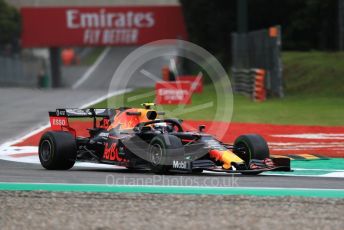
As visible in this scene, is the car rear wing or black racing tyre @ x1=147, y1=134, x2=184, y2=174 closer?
black racing tyre @ x1=147, y1=134, x2=184, y2=174

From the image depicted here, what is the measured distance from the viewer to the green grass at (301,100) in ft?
94.6

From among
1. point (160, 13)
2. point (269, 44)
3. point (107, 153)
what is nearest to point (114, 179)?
point (107, 153)

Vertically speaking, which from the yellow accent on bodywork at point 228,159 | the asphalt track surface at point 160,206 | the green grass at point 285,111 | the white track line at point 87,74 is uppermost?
the white track line at point 87,74

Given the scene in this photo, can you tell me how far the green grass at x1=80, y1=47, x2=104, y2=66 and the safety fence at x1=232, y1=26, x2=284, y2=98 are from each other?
62176mm

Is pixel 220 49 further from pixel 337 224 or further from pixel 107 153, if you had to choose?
pixel 337 224

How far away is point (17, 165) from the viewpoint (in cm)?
1686

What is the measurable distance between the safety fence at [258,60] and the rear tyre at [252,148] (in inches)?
875

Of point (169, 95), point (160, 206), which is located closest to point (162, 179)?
point (160, 206)


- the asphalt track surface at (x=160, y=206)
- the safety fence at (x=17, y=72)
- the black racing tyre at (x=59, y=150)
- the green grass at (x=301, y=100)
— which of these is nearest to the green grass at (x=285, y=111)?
the green grass at (x=301, y=100)

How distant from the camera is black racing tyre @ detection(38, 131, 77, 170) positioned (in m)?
15.5

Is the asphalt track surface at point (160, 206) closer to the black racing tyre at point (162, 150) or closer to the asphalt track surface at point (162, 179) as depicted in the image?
the asphalt track surface at point (162, 179)

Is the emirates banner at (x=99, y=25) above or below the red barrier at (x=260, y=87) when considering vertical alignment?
above

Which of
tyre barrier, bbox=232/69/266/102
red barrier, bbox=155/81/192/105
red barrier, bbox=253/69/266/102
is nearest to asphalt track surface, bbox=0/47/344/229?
red barrier, bbox=155/81/192/105

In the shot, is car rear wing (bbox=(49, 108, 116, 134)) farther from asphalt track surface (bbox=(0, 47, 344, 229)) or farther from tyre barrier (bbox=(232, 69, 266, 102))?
tyre barrier (bbox=(232, 69, 266, 102))
